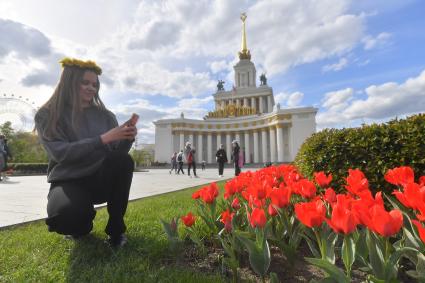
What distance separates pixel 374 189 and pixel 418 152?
56cm

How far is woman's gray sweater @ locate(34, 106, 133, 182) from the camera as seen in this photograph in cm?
208

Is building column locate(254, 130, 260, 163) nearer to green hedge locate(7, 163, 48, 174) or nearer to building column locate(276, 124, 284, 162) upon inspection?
building column locate(276, 124, 284, 162)

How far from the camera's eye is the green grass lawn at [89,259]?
1.73m

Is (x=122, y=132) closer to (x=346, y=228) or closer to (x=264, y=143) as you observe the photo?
(x=346, y=228)

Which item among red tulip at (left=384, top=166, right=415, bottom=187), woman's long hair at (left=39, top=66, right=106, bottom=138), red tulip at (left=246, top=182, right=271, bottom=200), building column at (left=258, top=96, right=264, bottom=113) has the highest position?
building column at (left=258, top=96, right=264, bottom=113)

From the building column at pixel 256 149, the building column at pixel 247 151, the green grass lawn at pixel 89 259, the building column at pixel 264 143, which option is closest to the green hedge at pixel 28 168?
the green grass lawn at pixel 89 259

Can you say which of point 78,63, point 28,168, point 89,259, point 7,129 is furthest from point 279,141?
point 89,259

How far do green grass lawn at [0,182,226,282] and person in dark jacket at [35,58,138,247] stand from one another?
0.52 ft

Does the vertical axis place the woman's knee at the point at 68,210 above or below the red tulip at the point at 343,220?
below

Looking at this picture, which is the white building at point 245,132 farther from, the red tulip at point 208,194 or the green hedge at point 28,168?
the red tulip at point 208,194

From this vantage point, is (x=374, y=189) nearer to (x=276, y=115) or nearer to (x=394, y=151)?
(x=394, y=151)

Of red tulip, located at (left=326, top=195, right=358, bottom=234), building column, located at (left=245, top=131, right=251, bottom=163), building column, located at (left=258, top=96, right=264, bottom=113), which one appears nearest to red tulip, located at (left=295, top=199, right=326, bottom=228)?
red tulip, located at (left=326, top=195, right=358, bottom=234)

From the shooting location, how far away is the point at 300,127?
146 feet

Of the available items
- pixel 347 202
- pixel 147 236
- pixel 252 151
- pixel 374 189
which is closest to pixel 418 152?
pixel 374 189
